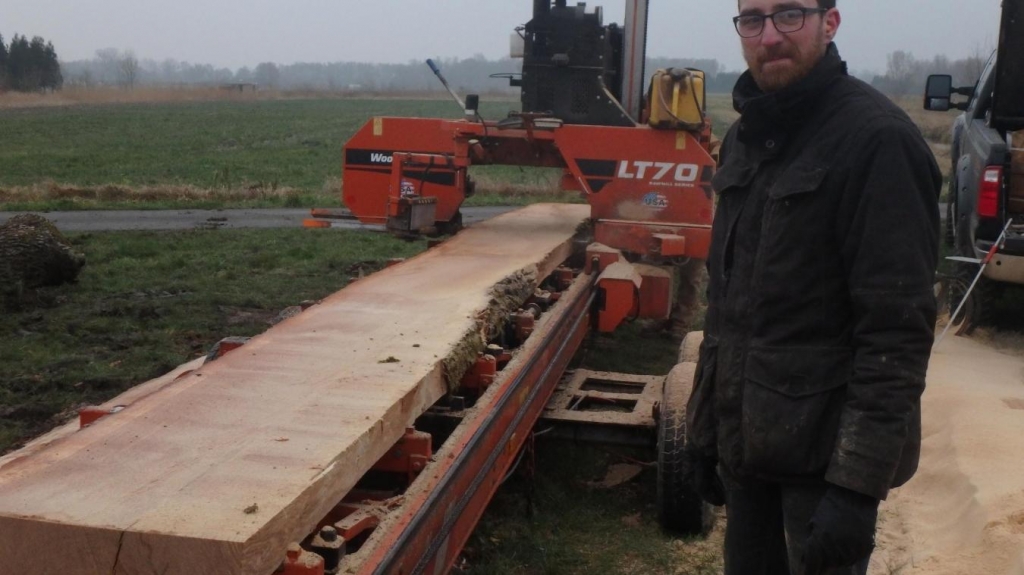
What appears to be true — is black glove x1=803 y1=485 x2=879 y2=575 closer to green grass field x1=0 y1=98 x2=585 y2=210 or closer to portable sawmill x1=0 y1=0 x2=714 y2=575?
portable sawmill x1=0 y1=0 x2=714 y2=575

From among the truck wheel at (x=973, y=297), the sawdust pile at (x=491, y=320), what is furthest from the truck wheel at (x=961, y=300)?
the sawdust pile at (x=491, y=320)

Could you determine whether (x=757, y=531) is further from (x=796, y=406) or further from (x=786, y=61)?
(x=786, y=61)

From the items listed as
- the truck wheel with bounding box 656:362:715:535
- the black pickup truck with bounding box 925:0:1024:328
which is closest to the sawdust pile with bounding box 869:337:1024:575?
the truck wheel with bounding box 656:362:715:535

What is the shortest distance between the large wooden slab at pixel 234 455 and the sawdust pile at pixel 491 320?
6cm

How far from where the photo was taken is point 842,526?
2.26 m

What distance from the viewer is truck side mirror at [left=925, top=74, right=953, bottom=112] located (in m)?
8.79

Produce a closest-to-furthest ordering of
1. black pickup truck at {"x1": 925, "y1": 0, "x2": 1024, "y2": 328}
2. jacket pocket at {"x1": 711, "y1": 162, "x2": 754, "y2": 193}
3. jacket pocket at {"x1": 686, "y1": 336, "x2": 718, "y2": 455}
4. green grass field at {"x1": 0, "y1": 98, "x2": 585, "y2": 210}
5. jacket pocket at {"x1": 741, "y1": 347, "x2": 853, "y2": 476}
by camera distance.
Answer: jacket pocket at {"x1": 741, "y1": 347, "x2": 853, "y2": 476} → jacket pocket at {"x1": 711, "y1": 162, "x2": 754, "y2": 193} → jacket pocket at {"x1": 686, "y1": 336, "x2": 718, "y2": 455} → black pickup truck at {"x1": 925, "y1": 0, "x2": 1024, "y2": 328} → green grass field at {"x1": 0, "y1": 98, "x2": 585, "y2": 210}

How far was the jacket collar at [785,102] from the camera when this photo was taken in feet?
7.98

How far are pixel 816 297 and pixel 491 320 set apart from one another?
2459 millimetres

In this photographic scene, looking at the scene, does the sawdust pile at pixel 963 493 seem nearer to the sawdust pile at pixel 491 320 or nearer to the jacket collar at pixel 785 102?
the sawdust pile at pixel 491 320

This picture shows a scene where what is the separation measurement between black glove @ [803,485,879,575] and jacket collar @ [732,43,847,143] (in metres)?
0.86

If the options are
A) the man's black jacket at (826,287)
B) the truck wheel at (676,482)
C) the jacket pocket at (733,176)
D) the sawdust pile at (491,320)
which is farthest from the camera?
the truck wheel at (676,482)

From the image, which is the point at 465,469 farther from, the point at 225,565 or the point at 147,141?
the point at 147,141

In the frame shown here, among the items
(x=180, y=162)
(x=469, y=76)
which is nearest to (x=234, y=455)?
(x=180, y=162)
